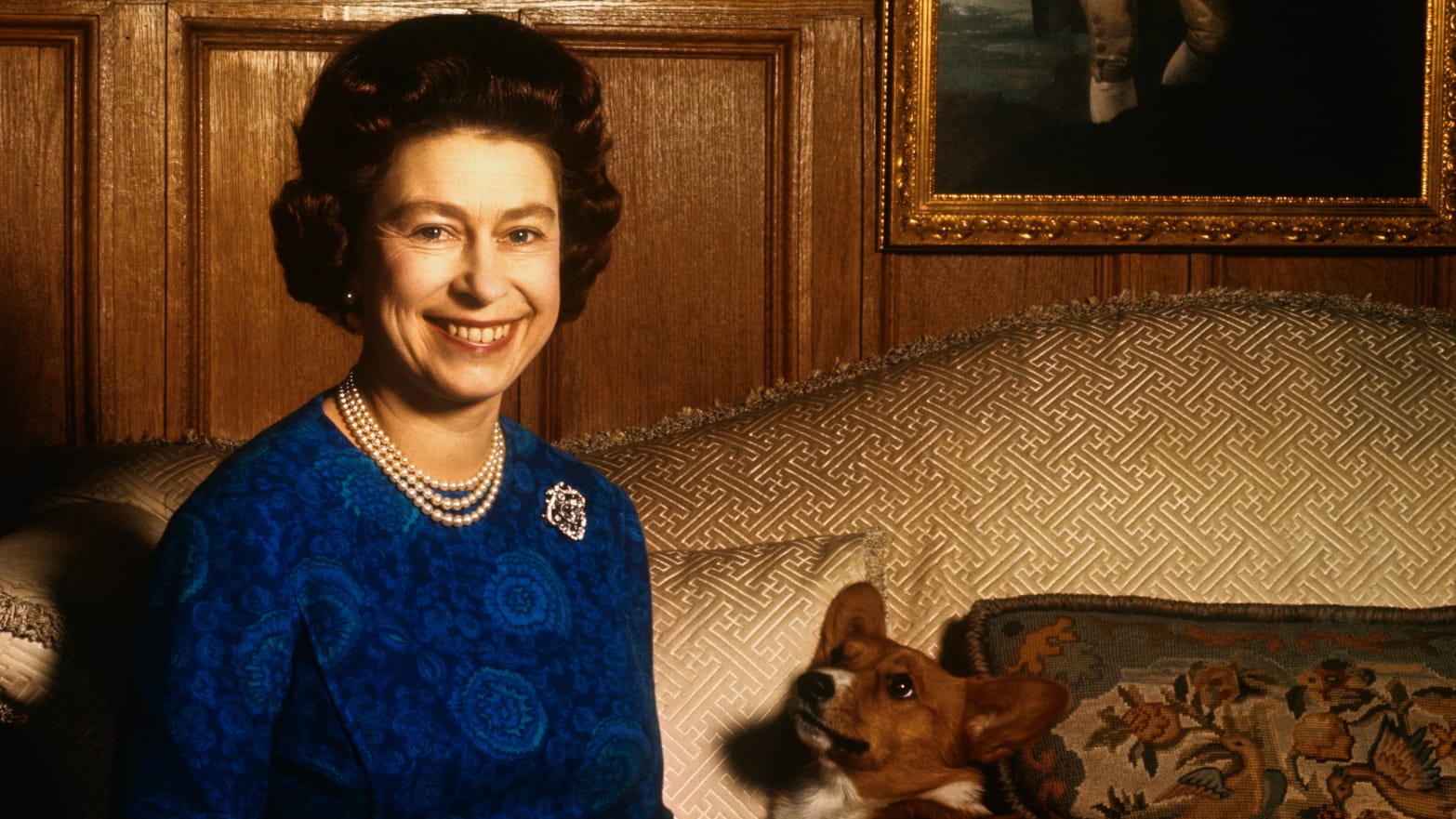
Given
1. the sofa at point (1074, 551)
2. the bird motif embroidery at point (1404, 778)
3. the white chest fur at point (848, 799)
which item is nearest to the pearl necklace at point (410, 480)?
the sofa at point (1074, 551)

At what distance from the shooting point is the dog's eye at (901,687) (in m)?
1.40

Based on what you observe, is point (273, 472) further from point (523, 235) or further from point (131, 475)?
point (131, 475)

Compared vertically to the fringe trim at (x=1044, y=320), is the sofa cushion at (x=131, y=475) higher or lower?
lower

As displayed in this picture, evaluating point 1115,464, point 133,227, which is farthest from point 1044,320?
point 133,227

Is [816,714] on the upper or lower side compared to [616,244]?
lower

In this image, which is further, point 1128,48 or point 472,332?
point 1128,48

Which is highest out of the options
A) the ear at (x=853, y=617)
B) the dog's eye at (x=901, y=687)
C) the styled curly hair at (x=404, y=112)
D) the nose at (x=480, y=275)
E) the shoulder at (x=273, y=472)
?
the styled curly hair at (x=404, y=112)

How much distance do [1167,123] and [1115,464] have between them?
690 millimetres

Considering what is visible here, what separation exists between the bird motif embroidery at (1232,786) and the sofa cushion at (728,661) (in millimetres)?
451

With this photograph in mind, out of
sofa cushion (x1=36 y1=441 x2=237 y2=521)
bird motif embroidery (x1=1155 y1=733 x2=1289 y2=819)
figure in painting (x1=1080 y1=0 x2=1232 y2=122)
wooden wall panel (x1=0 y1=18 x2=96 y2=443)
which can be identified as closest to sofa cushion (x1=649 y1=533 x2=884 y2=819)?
bird motif embroidery (x1=1155 y1=733 x2=1289 y2=819)

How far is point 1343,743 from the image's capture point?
1550mm

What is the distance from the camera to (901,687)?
1399 millimetres

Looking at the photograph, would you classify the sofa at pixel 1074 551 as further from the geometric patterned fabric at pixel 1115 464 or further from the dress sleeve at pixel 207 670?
the dress sleeve at pixel 207 670

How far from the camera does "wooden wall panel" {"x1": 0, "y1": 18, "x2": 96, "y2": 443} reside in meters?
2.17
